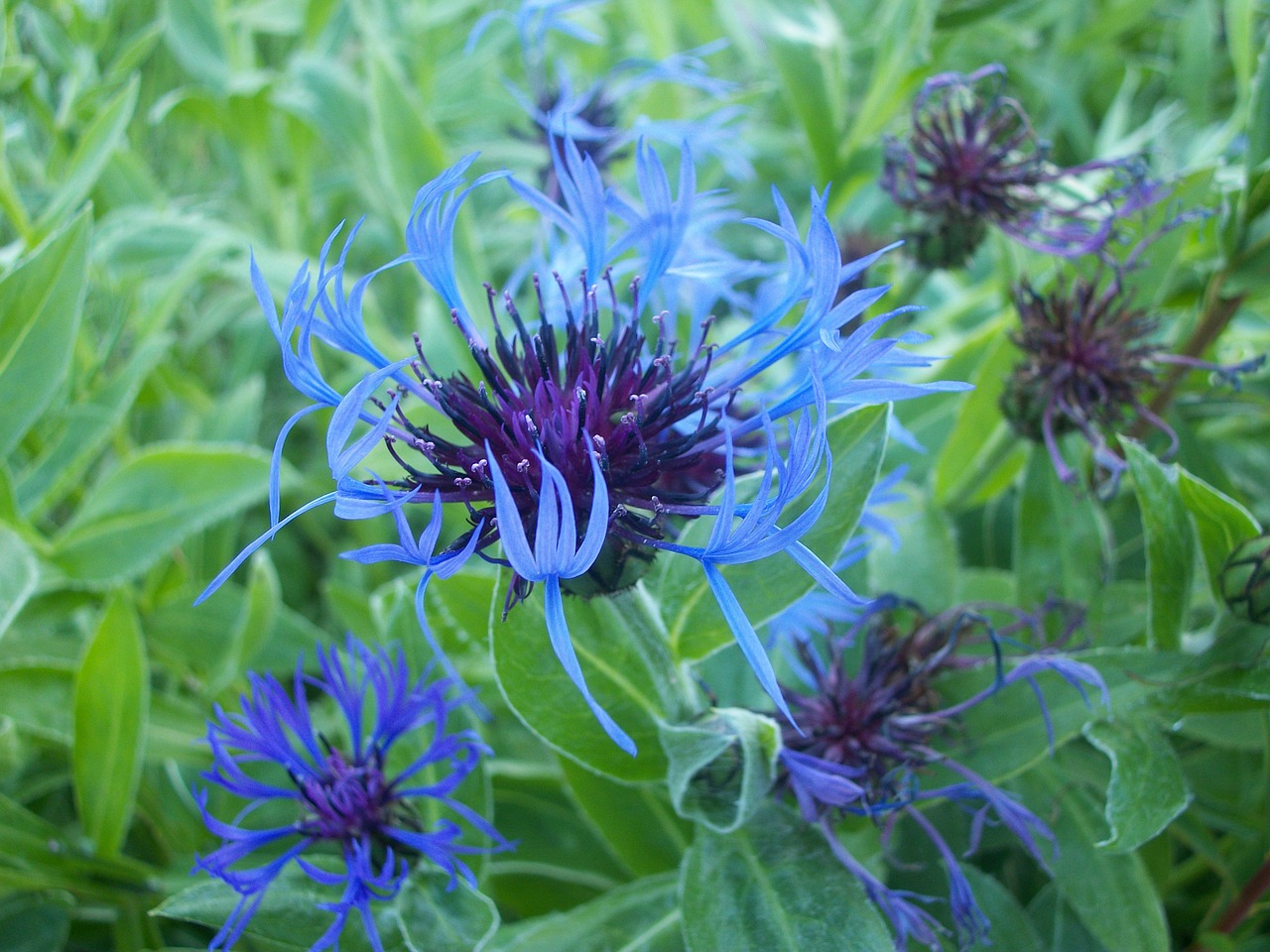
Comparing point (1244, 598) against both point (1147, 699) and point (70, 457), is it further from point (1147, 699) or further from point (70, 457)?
point (70, 457)

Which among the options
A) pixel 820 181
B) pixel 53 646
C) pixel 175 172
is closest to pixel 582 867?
pixel 53 646

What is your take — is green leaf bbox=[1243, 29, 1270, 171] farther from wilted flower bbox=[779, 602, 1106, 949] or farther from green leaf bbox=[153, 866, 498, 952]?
green leaf bbox=[153, 866, 498, 952]

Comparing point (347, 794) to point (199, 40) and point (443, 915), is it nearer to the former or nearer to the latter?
point (443, 915)

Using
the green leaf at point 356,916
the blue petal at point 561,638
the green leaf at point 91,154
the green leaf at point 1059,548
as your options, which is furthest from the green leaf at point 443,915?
→ the green leaf at point 91,154

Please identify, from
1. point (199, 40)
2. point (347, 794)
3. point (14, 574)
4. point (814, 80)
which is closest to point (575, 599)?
point (347, 794)

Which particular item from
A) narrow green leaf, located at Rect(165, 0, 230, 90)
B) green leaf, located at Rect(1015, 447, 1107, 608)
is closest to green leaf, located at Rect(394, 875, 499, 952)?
green leaf, located at Rect(1015, 447, 1107, 608)

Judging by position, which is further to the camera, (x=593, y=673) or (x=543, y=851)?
(x=543, y=851)

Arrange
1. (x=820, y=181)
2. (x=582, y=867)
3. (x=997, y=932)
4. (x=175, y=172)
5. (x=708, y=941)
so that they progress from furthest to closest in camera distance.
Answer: (x=175, y=172)
(x=820, y=181)
(x=582, y=867)
(x=997, y=932)
(x=708, y=941)
